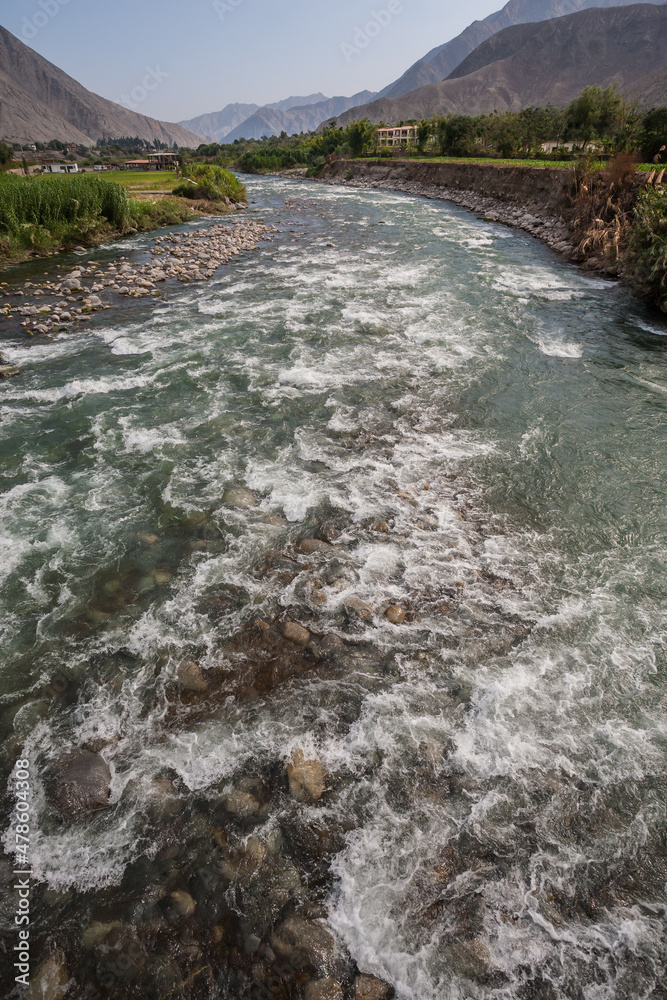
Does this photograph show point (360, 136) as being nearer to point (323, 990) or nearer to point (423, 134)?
point (423, 134)

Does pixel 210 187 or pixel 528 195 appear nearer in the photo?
pixel 528 195

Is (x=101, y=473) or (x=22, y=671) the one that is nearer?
(x=22, y=671)

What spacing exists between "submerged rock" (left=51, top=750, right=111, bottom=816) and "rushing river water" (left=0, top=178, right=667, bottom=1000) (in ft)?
0.28

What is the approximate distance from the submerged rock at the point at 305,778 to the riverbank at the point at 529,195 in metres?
19.9

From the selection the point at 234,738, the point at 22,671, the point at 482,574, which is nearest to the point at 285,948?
the point at 234,738

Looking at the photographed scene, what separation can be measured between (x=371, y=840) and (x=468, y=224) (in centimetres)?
3425

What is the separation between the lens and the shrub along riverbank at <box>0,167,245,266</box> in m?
20.0

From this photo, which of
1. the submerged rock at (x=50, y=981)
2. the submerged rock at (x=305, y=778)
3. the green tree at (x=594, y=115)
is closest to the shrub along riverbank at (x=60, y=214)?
the submerged rock at (x=305, y=778)

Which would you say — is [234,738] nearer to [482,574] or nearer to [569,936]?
[569,936]

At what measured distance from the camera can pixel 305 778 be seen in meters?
4.12

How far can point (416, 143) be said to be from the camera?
73.6 metres

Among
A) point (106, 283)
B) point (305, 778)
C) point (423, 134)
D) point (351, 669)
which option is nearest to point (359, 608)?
point (351, 669)

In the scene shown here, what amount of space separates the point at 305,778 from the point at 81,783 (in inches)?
75.1

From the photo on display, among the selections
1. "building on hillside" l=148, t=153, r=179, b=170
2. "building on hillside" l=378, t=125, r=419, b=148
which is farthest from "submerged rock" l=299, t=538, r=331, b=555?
"building on hillside" l=378, t=125, r=419, b=148
